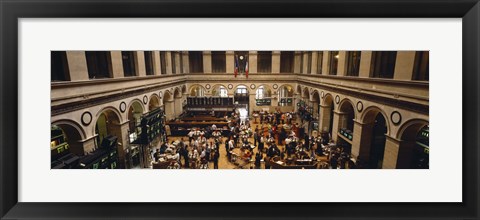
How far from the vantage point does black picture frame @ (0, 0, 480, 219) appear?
3109mm

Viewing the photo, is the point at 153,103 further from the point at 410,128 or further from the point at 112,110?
the point at 410,128

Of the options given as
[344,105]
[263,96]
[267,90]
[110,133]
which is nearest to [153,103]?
[110,133]

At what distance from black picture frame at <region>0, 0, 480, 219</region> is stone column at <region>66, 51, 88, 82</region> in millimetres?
635

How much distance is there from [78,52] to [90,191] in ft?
7.51

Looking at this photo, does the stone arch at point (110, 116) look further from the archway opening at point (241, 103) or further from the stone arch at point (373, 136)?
the stone arch at point (373, 136)

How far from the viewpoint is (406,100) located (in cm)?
425
